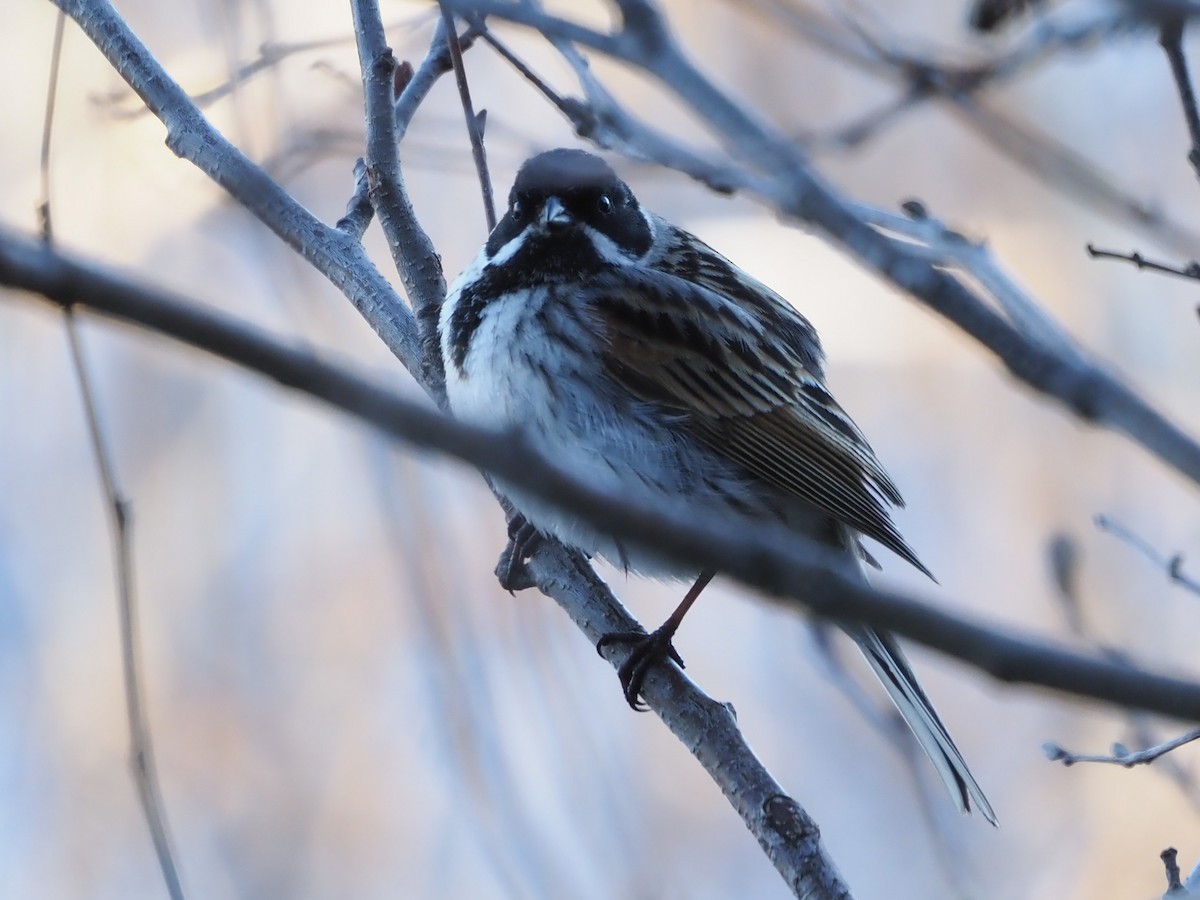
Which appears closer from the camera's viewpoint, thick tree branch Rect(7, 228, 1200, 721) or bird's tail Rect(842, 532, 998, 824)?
thick tree branch Rect(7, 228, 1200, 721)

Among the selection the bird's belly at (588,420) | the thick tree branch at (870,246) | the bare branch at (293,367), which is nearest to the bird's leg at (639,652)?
the bird's belly at (588,420)

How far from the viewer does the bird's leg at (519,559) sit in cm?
364

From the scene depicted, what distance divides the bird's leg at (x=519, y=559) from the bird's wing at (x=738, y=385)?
50 centimetres

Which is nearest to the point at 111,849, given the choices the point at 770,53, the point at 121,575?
the point at 121,575

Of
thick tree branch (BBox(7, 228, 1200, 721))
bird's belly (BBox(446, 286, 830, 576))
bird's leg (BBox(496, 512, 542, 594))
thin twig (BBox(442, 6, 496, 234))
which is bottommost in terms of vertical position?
thick tree branch (BBox(7, 228, 1200, 721))

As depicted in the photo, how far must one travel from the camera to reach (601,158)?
3246mm

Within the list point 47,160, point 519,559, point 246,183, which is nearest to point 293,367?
point 47,160

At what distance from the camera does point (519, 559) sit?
367 cm

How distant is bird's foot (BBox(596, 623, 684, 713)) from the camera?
333 centimetres

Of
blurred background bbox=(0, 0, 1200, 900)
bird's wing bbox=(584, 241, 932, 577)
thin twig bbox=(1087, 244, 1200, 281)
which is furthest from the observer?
blurred background bbox=(0, 0, 1200, 900)

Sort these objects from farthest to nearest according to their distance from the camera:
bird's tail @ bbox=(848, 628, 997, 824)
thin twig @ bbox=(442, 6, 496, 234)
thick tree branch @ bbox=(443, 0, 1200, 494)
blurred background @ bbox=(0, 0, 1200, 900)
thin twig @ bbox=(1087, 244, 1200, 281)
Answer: blurred background @ bbox=(0, 0, 1200, 900) < bird's tail @ bbox=(848, 628, 997, 824) < thin twig @ bbox=(442, 6, 496, 234) < thin twig @ bbox=(1087, 244, 1200, 281) < thick tree branch @ bbox=(443, 0, 1200, 494)

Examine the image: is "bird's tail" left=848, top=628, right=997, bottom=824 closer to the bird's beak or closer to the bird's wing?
the bird's wing

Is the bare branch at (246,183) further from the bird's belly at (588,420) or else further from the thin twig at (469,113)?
the thin twig at (469,113)

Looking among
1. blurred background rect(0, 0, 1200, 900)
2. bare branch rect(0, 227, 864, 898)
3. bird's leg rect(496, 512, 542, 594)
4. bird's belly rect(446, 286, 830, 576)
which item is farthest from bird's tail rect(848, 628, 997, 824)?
bare branch rect(0, 227, 864, 898)
